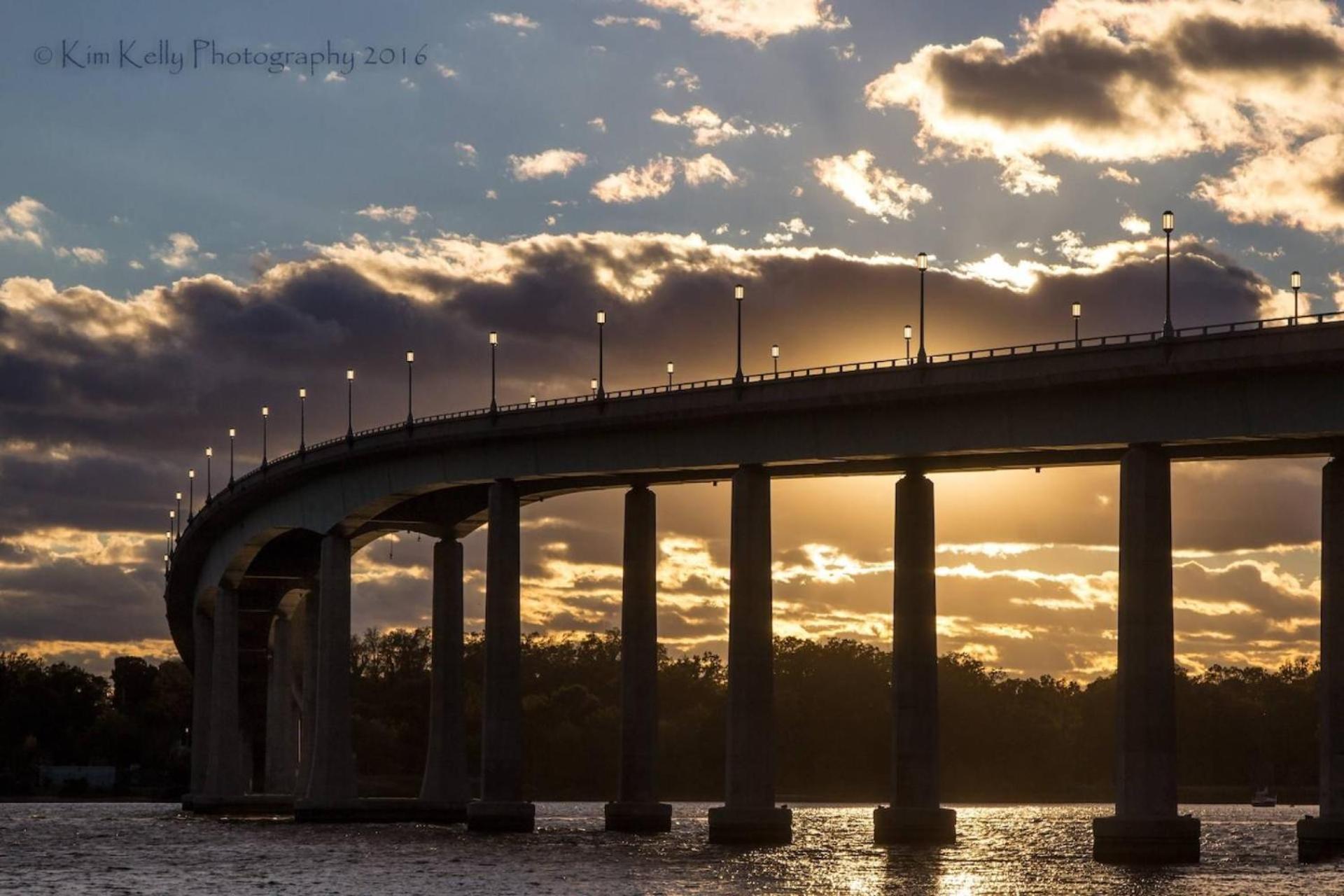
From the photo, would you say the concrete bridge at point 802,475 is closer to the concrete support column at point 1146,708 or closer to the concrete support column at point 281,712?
the concrete support column at point 1146,708

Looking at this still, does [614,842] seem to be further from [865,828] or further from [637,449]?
[865,828]

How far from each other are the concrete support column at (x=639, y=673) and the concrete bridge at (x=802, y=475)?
120mm

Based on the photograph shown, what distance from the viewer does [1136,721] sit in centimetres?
7619

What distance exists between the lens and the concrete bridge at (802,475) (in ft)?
251

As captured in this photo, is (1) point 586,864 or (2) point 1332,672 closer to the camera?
(1) point 586,864

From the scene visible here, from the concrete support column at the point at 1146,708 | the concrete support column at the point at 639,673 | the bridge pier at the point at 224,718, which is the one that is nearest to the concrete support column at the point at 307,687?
the bridge pier at the point at 224,718

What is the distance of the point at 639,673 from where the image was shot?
105938mm

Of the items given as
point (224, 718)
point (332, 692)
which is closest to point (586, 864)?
point (332, 692)

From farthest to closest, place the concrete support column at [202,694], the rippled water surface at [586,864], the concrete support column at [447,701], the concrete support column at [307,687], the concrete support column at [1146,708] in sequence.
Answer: the concrete support column at [202,694]
the concrete support column at [307,687]
the concrete support column at [447,701]
the concrete support column at [1146,708]
the rippled water surface at [586,864]

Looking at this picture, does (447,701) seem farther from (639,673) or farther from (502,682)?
(639,673)

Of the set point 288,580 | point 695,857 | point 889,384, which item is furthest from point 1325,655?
point 288,580

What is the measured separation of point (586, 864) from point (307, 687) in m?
71.2

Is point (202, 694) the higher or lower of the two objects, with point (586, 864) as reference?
higher

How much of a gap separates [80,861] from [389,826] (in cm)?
3042
